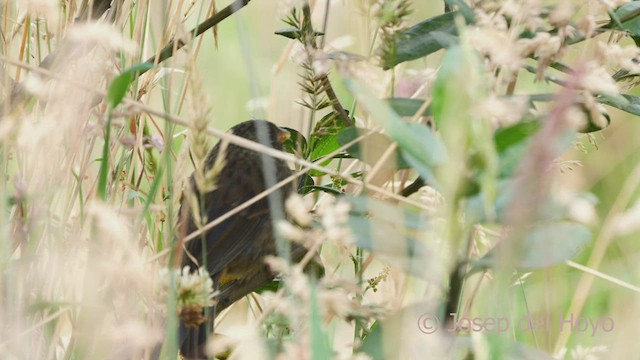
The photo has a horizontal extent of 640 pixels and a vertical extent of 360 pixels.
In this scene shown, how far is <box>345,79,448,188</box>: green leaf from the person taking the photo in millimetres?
1182

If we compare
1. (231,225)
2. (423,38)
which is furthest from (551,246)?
(231,225)

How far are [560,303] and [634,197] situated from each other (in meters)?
0.73

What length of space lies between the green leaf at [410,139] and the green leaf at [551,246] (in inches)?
5.0

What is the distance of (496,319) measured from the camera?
44.9 inches

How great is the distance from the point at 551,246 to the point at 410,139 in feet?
0.71

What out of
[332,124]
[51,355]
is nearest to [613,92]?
[332,124]

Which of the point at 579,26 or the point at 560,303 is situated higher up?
the point at 579,26

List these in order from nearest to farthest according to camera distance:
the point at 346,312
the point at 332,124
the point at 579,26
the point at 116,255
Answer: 1. the point at 346,312
2. the point at 579,26
3. the point at 116,255
4. the point at 332,124

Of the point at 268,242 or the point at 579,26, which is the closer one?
the point at 579,26

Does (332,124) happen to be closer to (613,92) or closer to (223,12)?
(223,12)

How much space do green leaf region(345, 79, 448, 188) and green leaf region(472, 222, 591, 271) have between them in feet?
0.42

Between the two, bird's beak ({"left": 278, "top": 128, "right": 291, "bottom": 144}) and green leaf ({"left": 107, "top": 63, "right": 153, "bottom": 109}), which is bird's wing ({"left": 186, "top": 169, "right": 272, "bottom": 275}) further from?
green leaf ({"left": 107, "top": 63, "right": 153, "bottom": 109})

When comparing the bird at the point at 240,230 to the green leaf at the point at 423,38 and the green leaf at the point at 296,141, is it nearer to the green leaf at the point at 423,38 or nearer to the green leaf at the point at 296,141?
the green leaf at the point at 296,141

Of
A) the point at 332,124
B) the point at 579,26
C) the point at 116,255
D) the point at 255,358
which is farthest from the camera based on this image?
the point at 332,124
